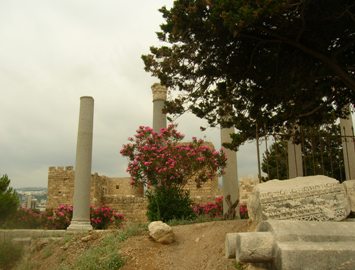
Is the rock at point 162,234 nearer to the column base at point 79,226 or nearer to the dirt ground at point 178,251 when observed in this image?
the dirt ground at point 178,251

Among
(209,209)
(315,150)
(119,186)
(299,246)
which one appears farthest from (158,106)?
(119,186)

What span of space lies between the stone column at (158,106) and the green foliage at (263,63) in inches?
204

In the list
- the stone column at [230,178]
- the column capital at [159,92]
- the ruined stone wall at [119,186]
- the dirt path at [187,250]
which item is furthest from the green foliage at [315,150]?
the ruined stone wall at [119,186]

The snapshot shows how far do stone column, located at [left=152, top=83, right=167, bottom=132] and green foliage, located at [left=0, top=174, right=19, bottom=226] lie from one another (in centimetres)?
935

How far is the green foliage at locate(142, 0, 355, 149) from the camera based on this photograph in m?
7.00

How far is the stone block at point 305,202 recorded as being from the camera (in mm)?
5562

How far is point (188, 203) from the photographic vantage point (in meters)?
11.0

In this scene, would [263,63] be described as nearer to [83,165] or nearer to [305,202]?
[305,202]

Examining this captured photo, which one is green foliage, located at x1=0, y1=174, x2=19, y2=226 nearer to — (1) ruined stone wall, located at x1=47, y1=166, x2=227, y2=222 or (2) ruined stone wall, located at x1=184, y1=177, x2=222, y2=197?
(1) ruined stone wall, located at x1=47, y1=166, x2=227, y2=222

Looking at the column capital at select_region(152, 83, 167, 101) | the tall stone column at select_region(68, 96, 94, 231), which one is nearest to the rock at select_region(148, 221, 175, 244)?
the tall stone column at select_region(68, 96, 94, 231)

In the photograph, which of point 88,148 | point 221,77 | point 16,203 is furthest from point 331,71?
point 16,203

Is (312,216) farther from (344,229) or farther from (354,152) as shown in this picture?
(354,152)

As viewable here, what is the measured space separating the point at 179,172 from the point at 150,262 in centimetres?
432

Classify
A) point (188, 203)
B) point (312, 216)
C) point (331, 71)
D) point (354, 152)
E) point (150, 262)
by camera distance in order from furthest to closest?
1. point (354, 152)
2. point (188, 203)
3. point (331, 71)
4. point (150, 262)
5. point (312, 216)
